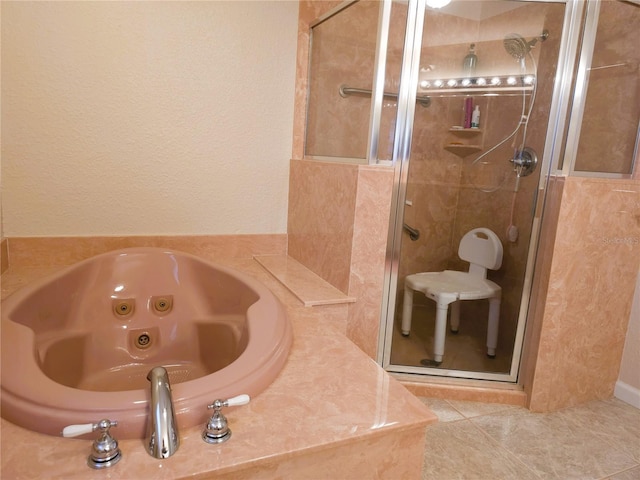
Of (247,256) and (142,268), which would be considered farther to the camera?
(247,256)

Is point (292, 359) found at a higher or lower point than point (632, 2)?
lower

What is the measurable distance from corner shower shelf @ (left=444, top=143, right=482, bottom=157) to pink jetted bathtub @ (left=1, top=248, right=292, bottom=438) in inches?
42.7

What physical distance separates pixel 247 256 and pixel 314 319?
947mm

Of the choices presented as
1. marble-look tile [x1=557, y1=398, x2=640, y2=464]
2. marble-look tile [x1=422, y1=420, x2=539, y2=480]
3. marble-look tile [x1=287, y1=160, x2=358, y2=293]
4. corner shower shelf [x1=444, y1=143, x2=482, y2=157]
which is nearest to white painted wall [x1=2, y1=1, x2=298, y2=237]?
marble-look tile [x1=287, y1=160, x2=358, y2=293]

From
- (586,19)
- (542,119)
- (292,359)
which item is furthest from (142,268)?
(586,19)

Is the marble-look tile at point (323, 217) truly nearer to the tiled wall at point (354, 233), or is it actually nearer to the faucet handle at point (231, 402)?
the tiled wall at point (354, 233)

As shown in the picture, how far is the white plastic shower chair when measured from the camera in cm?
211

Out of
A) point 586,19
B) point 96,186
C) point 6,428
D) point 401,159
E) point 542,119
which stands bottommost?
point 6,428

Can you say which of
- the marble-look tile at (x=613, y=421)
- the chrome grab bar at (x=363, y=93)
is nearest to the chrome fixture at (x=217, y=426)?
the chrome grab bar at (x=363, y=93)

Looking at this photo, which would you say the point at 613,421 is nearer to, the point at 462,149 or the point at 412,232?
the point at 412,232

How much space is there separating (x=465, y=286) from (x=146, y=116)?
1736 mm

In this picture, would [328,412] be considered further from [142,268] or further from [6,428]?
[142,268]

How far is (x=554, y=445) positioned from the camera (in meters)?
1.74

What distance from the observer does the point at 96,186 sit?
207 centimetres
